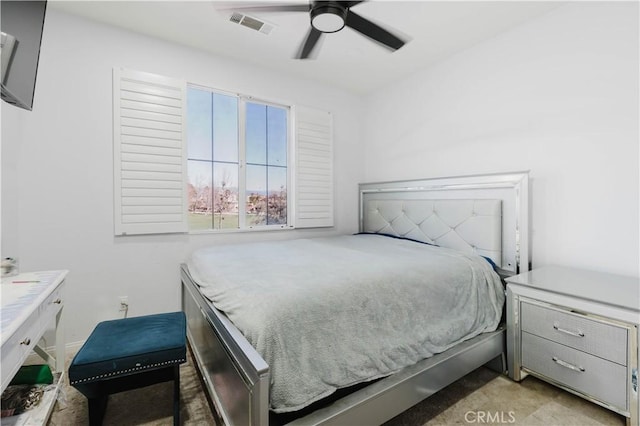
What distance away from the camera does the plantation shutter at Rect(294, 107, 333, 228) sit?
3.35 m

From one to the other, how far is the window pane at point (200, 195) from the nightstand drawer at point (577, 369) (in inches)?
110

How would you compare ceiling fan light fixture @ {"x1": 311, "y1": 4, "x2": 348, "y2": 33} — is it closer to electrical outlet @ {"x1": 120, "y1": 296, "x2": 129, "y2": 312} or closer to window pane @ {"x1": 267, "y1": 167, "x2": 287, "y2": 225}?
window pane @ {"x1": 267, "y1": 167, "x2": 287, "y2": 225}

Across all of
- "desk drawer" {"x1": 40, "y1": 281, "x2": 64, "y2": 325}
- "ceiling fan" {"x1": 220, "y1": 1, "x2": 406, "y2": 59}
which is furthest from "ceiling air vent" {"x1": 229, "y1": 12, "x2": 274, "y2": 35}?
"desk drawer" {"x1": 40, "y1": 281, "x2": 64, "y2": 325}

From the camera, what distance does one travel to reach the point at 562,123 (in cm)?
215

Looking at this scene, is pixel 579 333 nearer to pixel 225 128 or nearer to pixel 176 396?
pixel 176 396

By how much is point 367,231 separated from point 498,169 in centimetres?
162

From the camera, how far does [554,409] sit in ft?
5.47

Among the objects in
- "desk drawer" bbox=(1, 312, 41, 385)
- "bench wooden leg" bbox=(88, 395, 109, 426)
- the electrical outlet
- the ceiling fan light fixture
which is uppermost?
the ceiling fan light fixture

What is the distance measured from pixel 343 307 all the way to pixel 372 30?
1679 mm

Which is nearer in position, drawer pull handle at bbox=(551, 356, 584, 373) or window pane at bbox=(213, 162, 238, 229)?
drawer pull handle at bbox=(551, 356, 584, 373)

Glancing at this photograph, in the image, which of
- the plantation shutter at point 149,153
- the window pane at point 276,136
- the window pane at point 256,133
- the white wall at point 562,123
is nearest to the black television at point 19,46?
the plantation shutter at point 149,153

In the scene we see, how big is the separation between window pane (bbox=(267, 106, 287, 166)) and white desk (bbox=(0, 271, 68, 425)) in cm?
216

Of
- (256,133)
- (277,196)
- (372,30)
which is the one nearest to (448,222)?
(372,30)

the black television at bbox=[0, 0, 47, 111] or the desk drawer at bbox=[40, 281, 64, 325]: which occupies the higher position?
the black television at bbox=[0, 0, 47, 111]
